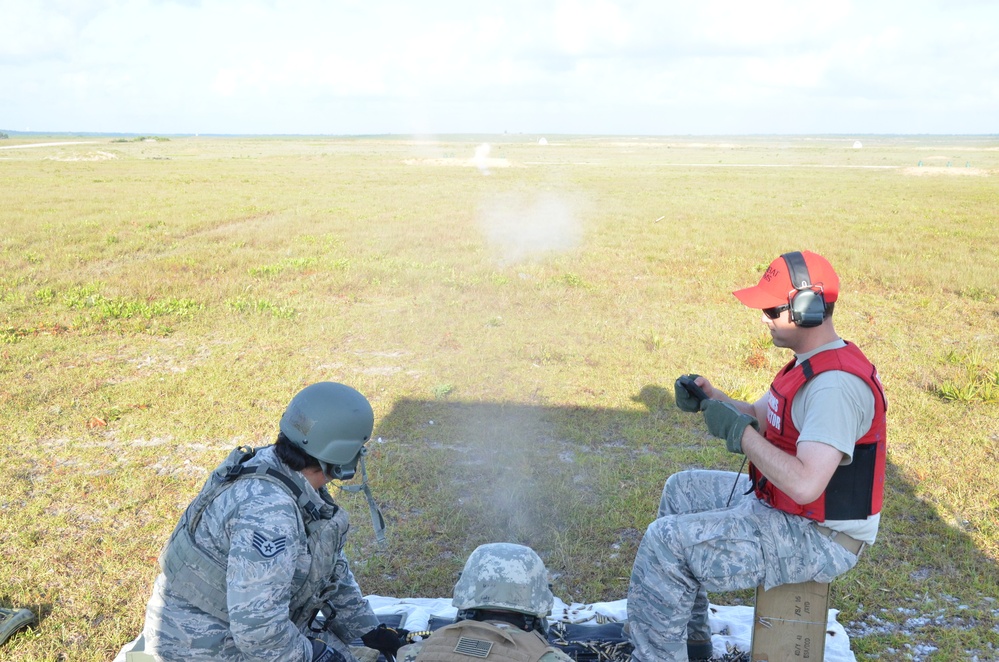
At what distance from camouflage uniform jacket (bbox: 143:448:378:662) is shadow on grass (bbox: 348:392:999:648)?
181 centimetres

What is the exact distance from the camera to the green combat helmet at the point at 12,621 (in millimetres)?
4090

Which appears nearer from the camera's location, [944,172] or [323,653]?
[323,653]

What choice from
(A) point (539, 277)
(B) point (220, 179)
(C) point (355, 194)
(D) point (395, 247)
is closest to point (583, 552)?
(A) point (539, 277)

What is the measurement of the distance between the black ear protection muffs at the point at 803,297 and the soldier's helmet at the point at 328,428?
1894 millimetres

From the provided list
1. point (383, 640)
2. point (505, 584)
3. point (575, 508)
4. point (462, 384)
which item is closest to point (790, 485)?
point (505, 584)

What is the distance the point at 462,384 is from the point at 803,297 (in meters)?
5.38

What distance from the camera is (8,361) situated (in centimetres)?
841

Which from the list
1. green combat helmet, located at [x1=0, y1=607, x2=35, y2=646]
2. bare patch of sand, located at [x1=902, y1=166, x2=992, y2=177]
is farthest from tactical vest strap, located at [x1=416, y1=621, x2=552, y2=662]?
bare patch of sand, located at [x1=902, y1=166, x2=992, y2=177]

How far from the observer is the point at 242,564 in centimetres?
273

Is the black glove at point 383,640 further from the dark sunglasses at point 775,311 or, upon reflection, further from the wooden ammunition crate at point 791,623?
the dark sunglasses at point 775,311

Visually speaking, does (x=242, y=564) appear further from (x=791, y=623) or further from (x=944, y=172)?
(x=944, y=172)

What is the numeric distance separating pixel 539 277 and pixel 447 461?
7046 millimetres

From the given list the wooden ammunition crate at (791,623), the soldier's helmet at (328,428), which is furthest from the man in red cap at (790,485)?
the soldier's helmet at (328,428)

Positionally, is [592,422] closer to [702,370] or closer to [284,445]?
[702,370]
